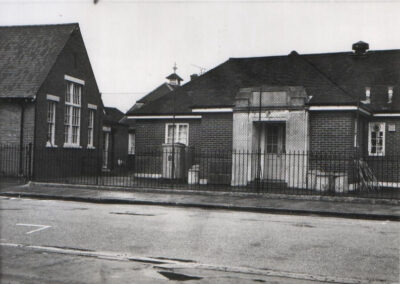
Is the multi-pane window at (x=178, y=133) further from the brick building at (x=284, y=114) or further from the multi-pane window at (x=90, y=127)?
the multi-pane window at (x=90, y=127)

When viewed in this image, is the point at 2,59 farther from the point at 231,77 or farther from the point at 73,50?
the point at 231,77

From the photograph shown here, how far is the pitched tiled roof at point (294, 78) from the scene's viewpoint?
A: 19.5 meters

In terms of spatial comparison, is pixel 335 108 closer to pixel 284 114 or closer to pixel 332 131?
pixel 332 131

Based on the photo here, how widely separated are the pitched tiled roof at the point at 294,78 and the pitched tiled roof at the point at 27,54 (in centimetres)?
449

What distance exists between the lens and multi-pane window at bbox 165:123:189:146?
21.8m

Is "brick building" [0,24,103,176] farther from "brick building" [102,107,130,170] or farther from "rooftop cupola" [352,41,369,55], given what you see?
"rooftop cupola" [352,41,369,55]

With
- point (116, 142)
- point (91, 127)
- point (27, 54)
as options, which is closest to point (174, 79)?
point (116, 142)

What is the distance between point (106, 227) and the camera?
9.57 metres

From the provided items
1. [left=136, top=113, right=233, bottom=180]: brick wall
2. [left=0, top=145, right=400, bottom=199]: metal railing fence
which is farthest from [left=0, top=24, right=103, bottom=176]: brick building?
[left=136, top=113, right=233, bottom=180]: brick wall

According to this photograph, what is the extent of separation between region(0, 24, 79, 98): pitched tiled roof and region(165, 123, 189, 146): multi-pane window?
19.3 feet

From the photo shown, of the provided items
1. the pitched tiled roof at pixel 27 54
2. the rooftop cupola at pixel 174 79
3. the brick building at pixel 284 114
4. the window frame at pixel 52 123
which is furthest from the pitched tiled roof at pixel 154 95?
the window frame at pixel 52 123

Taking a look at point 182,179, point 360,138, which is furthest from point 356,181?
point 182,179

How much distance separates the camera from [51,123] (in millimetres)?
22047

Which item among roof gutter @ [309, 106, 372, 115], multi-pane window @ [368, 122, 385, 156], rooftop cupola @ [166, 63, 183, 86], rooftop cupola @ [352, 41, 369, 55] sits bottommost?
multi-pane window @ [368, 122, 385, 156]
